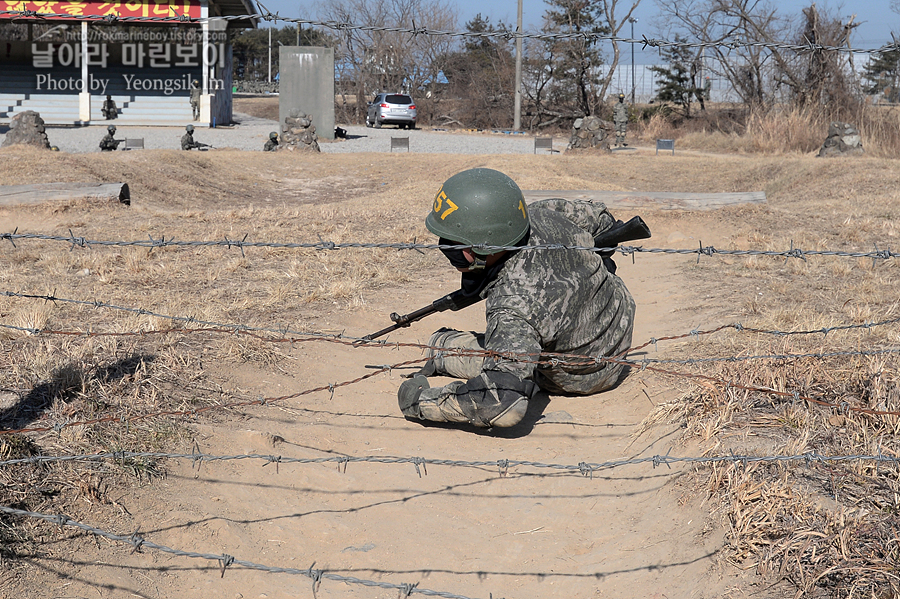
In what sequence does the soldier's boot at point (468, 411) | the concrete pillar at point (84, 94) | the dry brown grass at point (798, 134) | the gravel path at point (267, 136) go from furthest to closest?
the concrete pillar at point (84, 94) → the gravel path at point (267, 136) → the dry brown grass at point (798, 134) → the soldier's boot at point (468, 411)

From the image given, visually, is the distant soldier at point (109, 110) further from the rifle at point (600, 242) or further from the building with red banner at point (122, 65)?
the rifle at point (600, 242)

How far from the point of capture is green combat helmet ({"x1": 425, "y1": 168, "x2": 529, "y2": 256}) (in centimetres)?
380

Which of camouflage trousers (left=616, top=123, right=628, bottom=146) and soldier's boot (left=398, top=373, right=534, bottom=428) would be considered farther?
camouflage trousers (left=616, top=123, right=628, bottom=146)

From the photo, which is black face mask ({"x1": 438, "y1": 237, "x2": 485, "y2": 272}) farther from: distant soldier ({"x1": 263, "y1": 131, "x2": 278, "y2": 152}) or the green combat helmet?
distant soldier ({"x1": 263, "y1": 131, "x2": 278, "y2": 152})

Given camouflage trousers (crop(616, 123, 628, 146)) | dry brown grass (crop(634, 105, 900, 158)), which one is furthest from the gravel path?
dry brown grass (crop(634, 105, 900, 158))

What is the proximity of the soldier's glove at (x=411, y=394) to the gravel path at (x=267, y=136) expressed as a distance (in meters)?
18.4

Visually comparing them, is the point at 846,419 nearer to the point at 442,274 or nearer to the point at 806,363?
the point at 806,363

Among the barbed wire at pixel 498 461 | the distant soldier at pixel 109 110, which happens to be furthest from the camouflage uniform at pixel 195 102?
the barbed wire at pixel 498 461

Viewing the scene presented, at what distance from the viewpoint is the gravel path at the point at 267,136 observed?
24.1m

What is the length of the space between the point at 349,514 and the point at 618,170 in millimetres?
16149

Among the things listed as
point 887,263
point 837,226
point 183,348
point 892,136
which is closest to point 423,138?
point 892,136

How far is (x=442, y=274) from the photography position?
7.52 meters

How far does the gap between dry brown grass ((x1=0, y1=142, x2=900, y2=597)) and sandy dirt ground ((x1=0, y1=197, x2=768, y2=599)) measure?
0.63ft

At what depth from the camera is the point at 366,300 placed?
6.41 meters
